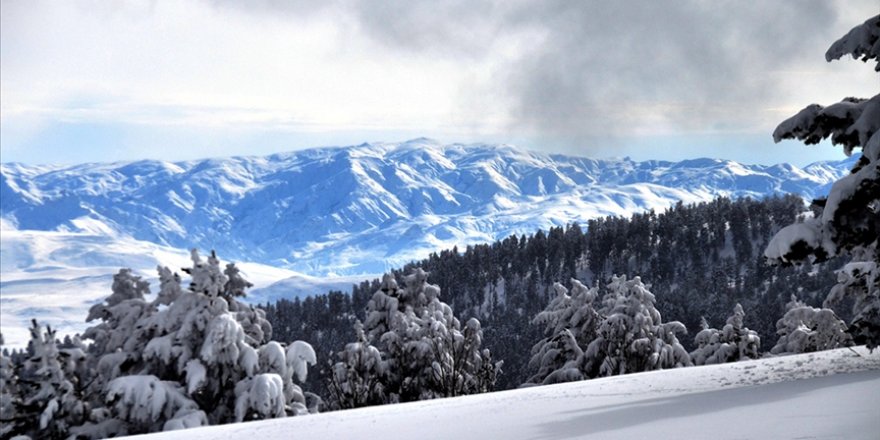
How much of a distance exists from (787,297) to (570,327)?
14603cm

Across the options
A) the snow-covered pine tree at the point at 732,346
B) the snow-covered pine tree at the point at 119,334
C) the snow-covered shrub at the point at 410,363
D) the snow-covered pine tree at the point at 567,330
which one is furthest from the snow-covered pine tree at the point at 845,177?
the snow-covered pine tree at the point at 732,346

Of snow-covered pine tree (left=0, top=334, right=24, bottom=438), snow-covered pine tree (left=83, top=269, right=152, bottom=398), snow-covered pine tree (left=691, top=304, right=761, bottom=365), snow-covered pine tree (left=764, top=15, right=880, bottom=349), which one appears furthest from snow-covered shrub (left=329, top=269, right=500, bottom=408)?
snow-covered pine tree (left=764, top=15, right=880, bottom=349)

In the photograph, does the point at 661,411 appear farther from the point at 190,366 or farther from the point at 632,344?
the point at 632,344

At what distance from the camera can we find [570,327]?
1604 inches

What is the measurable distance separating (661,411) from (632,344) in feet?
76.7

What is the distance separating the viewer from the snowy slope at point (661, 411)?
9977 millimetres

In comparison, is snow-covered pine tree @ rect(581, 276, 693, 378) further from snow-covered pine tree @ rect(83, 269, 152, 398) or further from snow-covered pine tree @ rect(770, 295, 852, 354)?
snow-covered pine tree @ rect(83, 269, 152, 398)

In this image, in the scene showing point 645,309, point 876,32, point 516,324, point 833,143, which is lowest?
point 516,324

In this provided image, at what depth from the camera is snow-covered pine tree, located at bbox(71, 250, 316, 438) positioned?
22266mm

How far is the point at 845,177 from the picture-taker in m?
12.1

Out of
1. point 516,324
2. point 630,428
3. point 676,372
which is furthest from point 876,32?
point 516,324

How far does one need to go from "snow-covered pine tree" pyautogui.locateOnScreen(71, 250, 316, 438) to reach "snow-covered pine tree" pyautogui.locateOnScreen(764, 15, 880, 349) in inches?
650

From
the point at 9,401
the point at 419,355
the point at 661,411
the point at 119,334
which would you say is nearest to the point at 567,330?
the point at 419,355

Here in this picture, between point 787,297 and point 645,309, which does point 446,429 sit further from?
point 787,297
